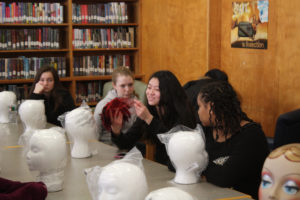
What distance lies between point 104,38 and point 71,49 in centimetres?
55

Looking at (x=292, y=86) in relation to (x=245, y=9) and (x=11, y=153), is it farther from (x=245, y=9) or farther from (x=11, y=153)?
(x=11, y=153)

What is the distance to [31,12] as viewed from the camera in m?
6.33

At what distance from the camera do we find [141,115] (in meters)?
3.29

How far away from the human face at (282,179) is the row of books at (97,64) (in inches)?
213

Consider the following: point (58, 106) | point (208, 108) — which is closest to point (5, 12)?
point (58, 106)

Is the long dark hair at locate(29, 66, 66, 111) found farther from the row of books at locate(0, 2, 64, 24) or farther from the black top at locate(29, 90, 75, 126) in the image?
the row of books at locate(0, 2, 64, 24)

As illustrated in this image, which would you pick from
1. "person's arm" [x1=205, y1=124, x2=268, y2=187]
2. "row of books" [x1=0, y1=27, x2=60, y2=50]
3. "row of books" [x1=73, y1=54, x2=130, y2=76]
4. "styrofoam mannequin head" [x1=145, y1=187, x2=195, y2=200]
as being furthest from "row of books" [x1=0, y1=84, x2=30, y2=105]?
"styrofoam mannequin head" [x1=145, y1=187, x2=195, y2=200]

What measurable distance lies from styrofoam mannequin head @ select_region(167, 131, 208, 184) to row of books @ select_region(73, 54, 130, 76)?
437 cm

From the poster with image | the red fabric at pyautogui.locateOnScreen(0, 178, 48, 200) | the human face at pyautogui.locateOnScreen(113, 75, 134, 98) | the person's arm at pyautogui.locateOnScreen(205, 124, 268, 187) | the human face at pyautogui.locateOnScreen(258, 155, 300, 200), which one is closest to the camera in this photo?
the human face at pyautogui.locateOnScreen(258, 155, 300, 200)

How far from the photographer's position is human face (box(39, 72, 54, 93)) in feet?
15.6

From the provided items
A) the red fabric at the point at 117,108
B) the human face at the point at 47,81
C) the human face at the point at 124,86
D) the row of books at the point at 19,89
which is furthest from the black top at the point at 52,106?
the row of books at the point at 19,89

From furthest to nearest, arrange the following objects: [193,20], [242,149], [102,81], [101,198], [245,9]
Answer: [102,81] < [193,20] < [245,9] < [242,149] < [101,198]

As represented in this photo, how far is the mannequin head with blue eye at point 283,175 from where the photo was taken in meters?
1.49

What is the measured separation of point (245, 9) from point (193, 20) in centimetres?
83
